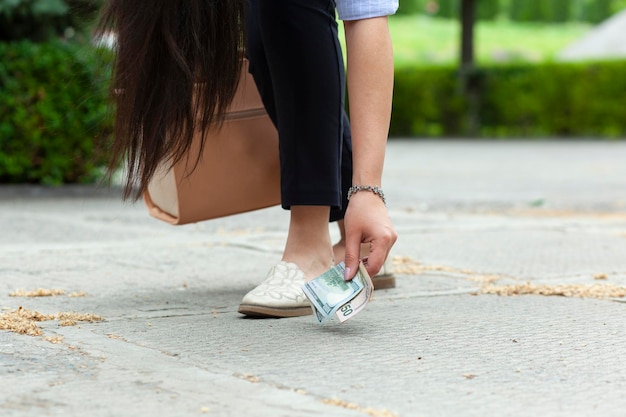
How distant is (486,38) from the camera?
35969 millimetres

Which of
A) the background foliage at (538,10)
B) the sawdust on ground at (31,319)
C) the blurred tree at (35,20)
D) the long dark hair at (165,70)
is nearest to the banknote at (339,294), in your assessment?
the long dark hair at (165,70)

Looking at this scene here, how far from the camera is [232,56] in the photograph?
2180 mm

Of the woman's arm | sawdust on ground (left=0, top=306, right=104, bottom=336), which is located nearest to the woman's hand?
the woman's arm

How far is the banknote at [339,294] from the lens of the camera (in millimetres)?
2090

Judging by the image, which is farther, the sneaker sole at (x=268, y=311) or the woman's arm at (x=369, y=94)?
the sneaker sole at (x=268, y=311)

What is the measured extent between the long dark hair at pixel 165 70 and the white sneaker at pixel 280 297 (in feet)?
1.25

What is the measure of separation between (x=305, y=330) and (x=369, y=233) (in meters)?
0.28

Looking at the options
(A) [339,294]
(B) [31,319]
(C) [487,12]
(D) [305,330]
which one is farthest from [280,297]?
(C) [487,12]

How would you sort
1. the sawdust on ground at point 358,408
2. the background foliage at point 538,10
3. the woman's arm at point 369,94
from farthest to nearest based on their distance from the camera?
1. the background foliage at point 538,10
2. the woman's arm at point 369,94
3. the sawdust on ground at point 358,408

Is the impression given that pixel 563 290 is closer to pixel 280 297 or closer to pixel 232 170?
pixel 280 297

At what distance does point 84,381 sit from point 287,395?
35 centimetres

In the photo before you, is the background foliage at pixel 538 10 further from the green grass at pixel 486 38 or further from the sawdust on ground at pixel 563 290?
the sawdust on ground at pixel 563 290

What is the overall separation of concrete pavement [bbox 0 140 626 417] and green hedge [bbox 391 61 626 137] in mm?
12912

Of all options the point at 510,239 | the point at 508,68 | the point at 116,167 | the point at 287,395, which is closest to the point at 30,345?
the point at 116,167
